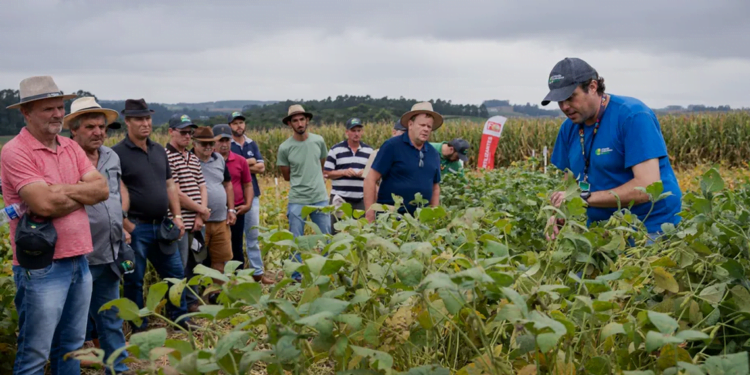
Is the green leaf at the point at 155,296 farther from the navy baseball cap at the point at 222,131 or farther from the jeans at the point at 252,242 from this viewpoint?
the jeans at the point at 252,242

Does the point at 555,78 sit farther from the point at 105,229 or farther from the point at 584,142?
the point at 105,229

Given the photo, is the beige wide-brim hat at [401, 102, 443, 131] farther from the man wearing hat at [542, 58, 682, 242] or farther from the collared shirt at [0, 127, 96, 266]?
the collared shirt at [0, 127, 96, 266]

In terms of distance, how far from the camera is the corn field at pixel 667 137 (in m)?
20.6

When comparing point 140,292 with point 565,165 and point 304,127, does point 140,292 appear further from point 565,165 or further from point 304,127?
point 565,165

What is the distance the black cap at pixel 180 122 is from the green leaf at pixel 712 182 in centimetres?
495

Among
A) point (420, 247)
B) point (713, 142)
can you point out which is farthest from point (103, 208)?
point (713, 142)

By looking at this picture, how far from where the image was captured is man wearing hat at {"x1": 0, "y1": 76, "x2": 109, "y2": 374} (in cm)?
329

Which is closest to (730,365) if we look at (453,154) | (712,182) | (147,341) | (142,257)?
(712,182)

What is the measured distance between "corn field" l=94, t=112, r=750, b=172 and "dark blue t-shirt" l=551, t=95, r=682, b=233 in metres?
14.8

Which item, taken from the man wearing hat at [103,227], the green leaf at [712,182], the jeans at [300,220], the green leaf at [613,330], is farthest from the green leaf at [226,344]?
the jeans at [300,220]

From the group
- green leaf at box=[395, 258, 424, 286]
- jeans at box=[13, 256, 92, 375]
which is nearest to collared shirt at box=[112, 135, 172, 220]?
jeans at box=[13, 256, 92, 375]

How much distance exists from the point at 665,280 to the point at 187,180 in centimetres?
493

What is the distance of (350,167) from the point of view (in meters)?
7.21

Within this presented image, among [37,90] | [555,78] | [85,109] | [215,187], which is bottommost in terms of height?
[215,187]
